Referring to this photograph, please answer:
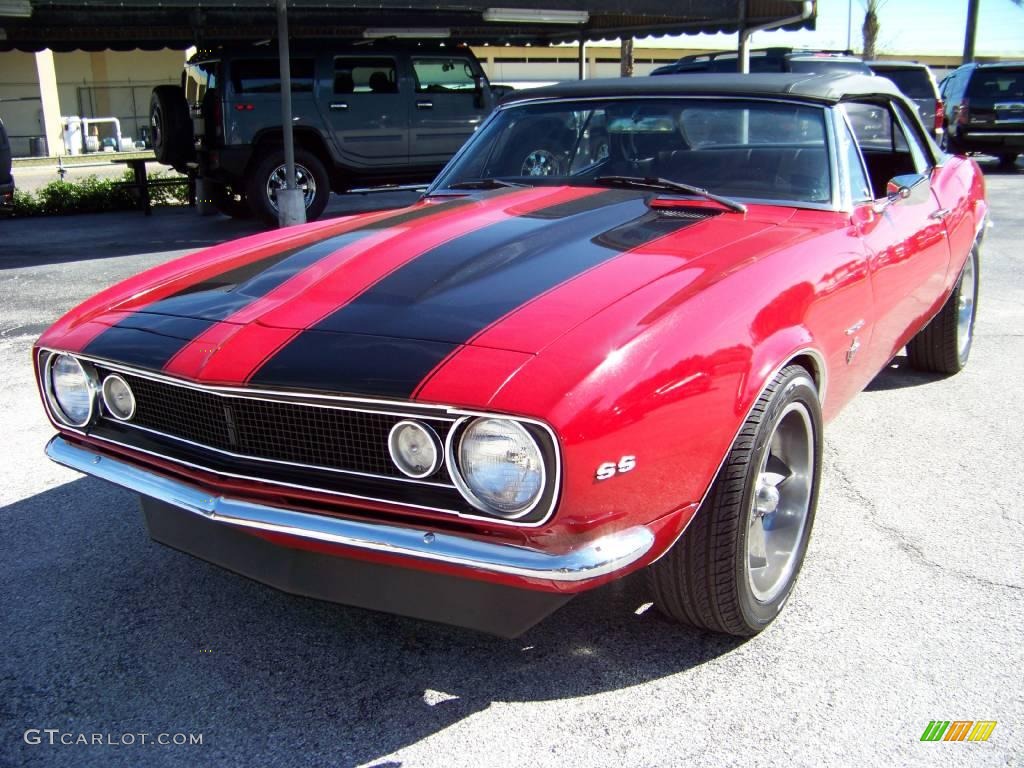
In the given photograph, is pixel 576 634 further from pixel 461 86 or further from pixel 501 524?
pixel 461 86

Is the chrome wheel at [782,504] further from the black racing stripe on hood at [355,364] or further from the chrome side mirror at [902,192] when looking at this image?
the chrome side mirror at [902,192]

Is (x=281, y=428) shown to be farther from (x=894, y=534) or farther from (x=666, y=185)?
(x=894, y=534)

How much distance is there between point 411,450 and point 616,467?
0.44 meters

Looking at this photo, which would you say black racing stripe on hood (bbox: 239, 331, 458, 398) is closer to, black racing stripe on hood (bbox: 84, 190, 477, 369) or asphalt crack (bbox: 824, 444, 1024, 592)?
black racing stripe on hood (bbox: 84, 190, 477, 369)

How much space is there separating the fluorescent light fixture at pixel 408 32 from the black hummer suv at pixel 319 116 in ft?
1.13

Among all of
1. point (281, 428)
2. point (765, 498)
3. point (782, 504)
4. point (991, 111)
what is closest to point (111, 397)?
point (281, 428)

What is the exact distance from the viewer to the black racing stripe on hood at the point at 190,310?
239cm

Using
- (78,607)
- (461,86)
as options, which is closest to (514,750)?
(78,607)

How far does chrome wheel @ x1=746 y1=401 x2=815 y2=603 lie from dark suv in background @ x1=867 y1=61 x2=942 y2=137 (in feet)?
34.1

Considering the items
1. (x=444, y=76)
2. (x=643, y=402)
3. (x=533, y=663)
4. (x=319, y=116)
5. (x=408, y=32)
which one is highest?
(x=408, y=32)

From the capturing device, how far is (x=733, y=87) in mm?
3479

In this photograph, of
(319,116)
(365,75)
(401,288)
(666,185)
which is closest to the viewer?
(401,288)

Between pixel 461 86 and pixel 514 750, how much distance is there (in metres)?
10.3

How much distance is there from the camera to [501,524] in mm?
2000
